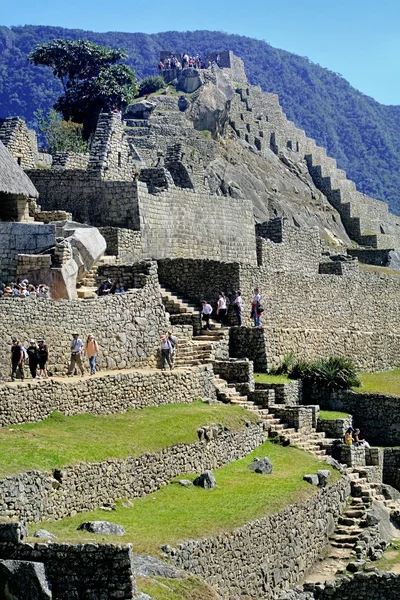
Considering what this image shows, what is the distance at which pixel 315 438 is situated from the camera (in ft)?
130

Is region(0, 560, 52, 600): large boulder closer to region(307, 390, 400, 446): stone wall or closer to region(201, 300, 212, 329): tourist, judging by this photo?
region(201, 300, 212, 329): tourist

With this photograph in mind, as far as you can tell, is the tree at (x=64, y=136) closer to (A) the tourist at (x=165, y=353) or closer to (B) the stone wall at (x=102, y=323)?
(B) the stone wall at (x=102, y=323)

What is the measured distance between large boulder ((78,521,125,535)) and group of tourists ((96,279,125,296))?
12973 millimetres

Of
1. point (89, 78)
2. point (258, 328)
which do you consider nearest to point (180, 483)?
point (258, 328)

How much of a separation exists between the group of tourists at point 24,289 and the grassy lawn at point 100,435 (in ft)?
13.0

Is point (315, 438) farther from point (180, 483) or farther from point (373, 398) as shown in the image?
point (180, 483)

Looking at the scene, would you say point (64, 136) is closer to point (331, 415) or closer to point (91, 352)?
point (331, 415)

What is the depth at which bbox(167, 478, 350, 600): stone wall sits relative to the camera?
89.0ft

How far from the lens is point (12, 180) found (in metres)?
39.9

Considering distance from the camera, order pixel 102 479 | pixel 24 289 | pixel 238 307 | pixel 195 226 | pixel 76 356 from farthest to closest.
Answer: pixel 195 226, pixel 238 307, pixel 24 289, pixel 76 356, pixel 102 479

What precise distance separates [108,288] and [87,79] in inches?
1255

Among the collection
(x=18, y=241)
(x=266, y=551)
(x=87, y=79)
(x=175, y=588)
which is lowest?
(x=266, y=551)

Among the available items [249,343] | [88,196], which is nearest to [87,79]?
[88,196]

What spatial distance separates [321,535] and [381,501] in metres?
4.59
